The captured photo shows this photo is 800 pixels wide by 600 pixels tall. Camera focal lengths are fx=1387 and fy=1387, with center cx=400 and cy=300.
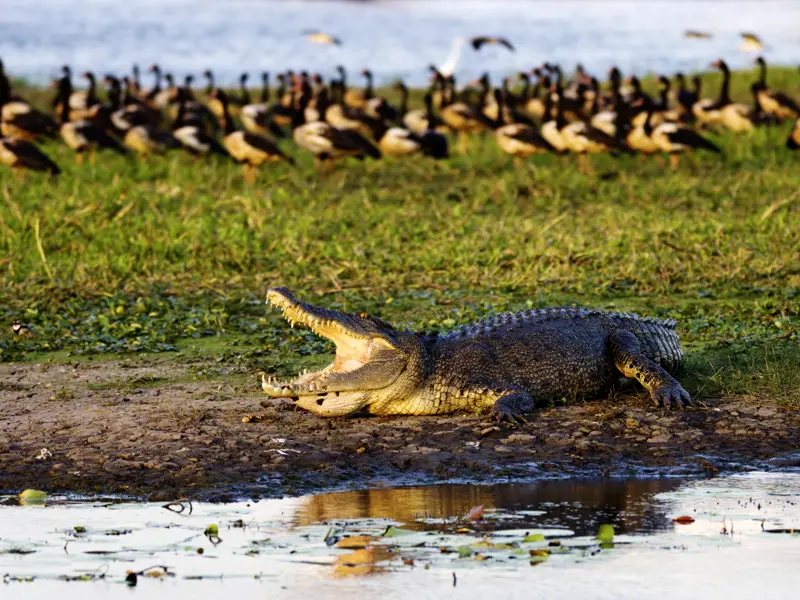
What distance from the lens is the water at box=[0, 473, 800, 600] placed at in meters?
4.93

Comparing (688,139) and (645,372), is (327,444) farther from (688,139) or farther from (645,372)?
(688,139)

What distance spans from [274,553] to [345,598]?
28.0 inches

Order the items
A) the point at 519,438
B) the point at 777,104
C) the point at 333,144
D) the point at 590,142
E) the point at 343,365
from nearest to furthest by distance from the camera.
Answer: the point at 519,438
the point at 343,365
the point at 333,144
the point at 590,142
the point at 777,104

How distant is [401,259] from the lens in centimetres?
1219

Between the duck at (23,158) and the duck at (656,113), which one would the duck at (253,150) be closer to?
the duck at (23,158)

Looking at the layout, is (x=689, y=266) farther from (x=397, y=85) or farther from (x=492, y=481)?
(x=397, y=85)

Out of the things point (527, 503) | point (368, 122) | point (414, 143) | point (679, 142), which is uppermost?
point (679, 142)

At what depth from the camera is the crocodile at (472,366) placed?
7.84 m

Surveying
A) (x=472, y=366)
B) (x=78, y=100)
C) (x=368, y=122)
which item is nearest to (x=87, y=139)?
(x=368, y=122)

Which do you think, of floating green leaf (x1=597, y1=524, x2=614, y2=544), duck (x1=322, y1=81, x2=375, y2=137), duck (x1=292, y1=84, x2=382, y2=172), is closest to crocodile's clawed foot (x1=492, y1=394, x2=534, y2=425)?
floating green leaf (x1=597, y1=524, x2=614, y2=544)

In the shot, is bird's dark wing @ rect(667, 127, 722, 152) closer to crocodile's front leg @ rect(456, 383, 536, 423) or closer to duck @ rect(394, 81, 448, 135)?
duck @ rect(394, 81, 448, 135)

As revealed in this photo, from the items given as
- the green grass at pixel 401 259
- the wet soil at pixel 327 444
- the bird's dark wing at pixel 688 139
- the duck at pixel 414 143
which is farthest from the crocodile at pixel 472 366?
the duck at pixel 414 143

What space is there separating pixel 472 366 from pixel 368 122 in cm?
1662

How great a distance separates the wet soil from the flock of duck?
409 inches
